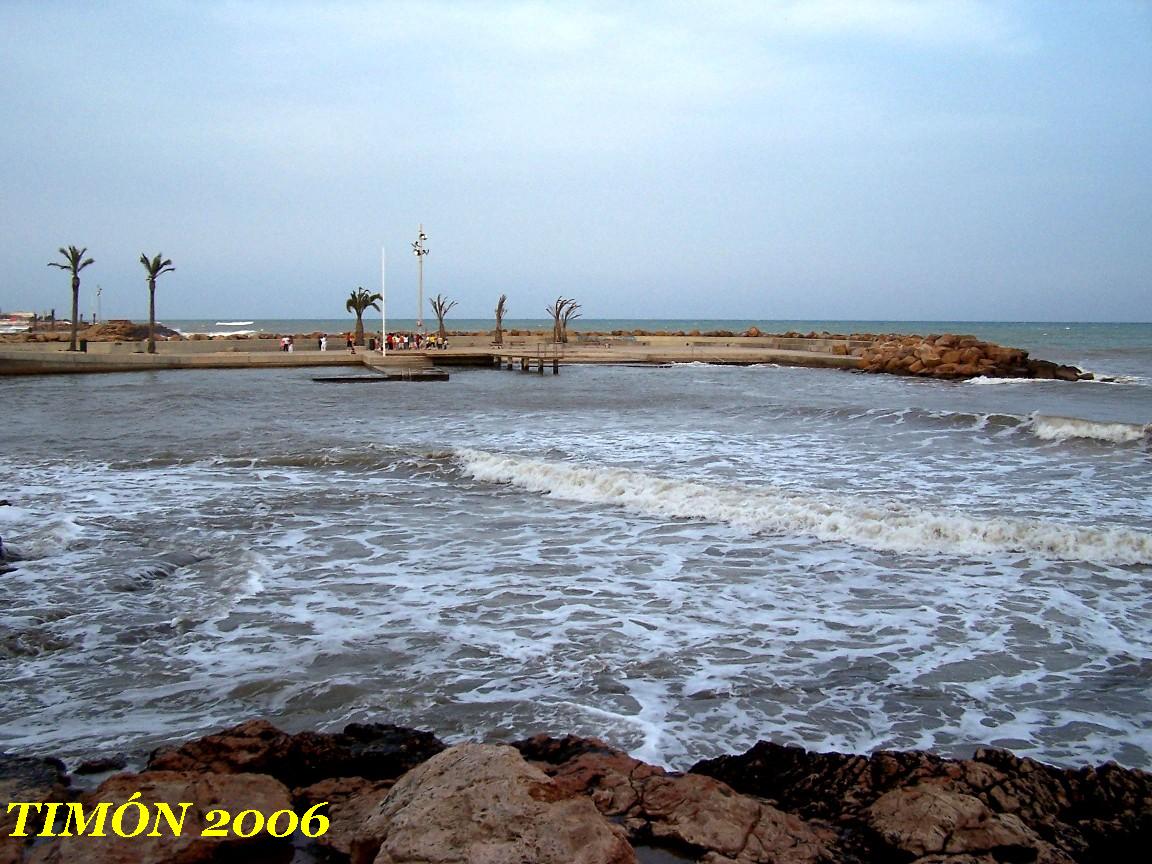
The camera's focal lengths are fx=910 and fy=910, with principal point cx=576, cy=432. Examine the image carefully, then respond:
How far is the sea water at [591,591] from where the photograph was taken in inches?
193

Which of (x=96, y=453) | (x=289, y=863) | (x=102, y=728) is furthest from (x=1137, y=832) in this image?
(x=96, y=453)

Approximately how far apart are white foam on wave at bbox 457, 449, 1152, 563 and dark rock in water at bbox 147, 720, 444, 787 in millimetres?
5942

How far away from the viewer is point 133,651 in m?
5.81

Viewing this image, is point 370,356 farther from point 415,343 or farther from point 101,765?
point 101,765

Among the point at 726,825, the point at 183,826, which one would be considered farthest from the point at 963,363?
the point at 183,826

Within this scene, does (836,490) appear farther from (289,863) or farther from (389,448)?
(289,863)

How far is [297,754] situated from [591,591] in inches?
139

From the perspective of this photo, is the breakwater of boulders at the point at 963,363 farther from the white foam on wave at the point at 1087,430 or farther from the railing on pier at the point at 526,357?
the white foam on wave at the point at 1087,430

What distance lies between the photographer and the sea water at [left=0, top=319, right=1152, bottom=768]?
16.1 feet

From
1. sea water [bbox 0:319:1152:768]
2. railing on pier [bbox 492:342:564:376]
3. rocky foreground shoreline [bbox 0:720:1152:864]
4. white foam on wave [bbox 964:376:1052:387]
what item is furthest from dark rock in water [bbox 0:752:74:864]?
white foam on wave [bbox 964:376:1052:387]

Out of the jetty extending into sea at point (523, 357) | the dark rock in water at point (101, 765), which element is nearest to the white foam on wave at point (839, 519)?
the dark rock in water at point (101, 765)

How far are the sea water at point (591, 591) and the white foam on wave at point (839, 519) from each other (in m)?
0.05

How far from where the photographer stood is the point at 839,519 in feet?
31.5

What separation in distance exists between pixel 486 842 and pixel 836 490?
31.7 feet
